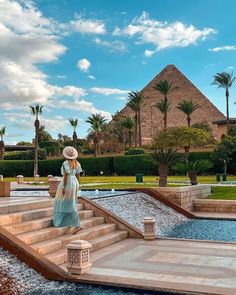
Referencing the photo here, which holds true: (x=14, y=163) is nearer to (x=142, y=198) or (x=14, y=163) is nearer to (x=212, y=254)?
(x=142, y=198)

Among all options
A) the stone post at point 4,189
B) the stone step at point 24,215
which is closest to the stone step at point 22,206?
the stone step at point 24,215

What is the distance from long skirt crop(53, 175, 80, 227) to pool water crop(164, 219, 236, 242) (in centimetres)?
388

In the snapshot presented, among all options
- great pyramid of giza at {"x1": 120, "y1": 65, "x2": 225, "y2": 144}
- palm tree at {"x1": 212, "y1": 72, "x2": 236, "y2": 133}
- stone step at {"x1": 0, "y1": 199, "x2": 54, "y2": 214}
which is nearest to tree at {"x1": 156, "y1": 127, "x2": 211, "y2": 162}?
palm tree at {"x1": 212, "y1": 72, "x2": 236, "y2": 133}

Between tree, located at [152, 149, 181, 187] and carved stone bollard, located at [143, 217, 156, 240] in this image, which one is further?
tree, located at [152, 149, 181, 187]

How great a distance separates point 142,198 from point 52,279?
27.3 feet

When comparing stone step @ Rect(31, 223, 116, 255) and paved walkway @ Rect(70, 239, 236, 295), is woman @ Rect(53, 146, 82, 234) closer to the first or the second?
stone step @ Rect(31, 223, 116, 255)

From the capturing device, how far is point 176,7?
20.9 metres

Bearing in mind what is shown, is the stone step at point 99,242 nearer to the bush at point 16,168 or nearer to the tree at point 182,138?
the tree at point 182,138

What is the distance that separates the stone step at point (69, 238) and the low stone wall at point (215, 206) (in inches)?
275

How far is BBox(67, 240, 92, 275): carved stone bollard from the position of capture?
6816 mm

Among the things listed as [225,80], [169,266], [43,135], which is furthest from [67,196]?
[43,135]

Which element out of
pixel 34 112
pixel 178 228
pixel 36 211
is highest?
pixel 34 112

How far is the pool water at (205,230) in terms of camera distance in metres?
11.3

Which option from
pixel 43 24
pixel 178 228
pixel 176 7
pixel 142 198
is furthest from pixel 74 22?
pixel 178 228
